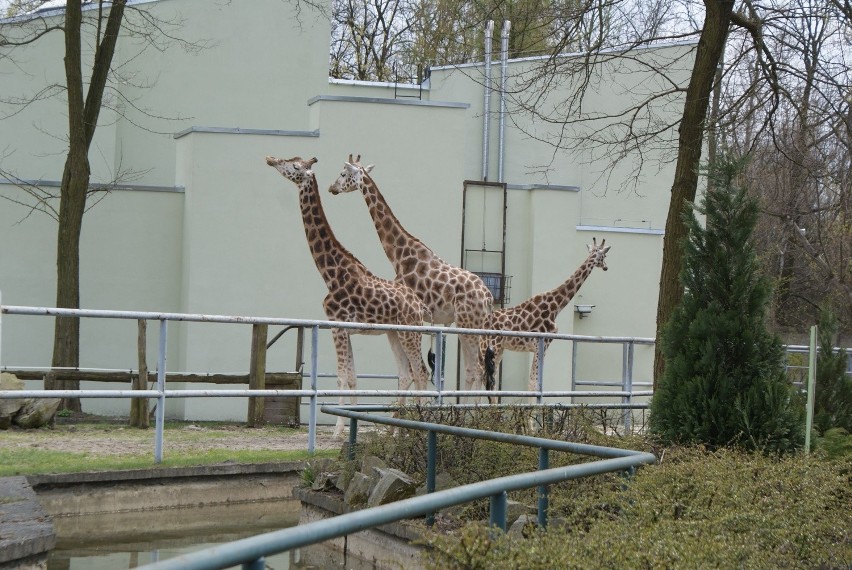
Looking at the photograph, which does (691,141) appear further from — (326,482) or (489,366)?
(326,482)

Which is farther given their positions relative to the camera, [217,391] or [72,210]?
[72,210]

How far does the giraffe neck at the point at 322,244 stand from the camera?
559 inches

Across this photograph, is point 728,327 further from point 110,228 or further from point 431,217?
point 110,228

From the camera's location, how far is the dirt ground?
1119cm

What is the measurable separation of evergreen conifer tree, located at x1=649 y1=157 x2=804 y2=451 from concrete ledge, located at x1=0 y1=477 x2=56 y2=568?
15.4ft

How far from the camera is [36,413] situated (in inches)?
498

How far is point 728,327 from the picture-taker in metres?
9.01

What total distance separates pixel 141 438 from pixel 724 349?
20.1ft

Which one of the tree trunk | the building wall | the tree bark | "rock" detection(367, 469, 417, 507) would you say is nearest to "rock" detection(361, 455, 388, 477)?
"rock" detection(367, 469, 417, 507)

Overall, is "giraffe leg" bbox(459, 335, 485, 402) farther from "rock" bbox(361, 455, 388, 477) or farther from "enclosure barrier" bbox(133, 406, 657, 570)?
"enclosure barrier" bbox(133, 406, 657, 570)

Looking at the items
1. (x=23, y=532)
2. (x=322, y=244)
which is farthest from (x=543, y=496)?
(x=322, y=244)

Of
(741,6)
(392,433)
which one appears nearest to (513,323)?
(741,6)

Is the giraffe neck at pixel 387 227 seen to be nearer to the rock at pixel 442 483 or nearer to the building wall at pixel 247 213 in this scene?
the building wall at pixel 247 213

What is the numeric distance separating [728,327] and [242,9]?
15177 millimetres
